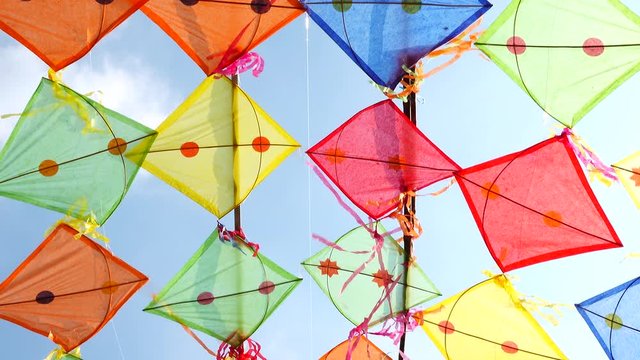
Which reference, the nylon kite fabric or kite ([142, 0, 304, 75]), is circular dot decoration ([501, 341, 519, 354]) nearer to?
the nylon kite fabric

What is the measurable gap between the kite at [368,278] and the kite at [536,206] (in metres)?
0.67

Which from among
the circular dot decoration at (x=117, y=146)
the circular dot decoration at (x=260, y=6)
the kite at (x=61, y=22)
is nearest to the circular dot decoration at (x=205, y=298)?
the circular dot decoration at (x=117, y=146)

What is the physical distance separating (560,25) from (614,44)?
0.32 metres

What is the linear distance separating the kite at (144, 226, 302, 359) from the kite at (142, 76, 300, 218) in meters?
0.33

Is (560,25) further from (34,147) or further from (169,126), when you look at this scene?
(34,147)

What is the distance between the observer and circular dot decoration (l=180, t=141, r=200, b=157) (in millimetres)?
4648

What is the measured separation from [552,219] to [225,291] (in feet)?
7.15

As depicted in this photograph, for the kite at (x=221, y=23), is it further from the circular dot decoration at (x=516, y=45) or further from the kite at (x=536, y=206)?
the kite at (x=536, y=206)

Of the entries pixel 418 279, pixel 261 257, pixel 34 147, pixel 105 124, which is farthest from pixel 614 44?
pixel 34 147

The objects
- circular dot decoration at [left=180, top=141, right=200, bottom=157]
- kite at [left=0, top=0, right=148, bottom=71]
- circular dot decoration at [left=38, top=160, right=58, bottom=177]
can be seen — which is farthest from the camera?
circular dot decoration at [left=180, top=141, right=200, bottom=157]

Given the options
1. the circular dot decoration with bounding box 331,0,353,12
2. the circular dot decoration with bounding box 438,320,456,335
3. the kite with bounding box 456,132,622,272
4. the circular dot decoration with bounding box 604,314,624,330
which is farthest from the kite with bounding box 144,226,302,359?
the circular dot decoration with bounding box 604,314,624,330

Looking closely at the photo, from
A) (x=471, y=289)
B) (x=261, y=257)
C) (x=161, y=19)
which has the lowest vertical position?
(x=471, y=289)

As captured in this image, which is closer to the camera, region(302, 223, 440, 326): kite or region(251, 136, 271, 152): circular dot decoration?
region(251, 136, 271, 152): circular dot decoration

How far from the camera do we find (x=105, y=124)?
4473mm
